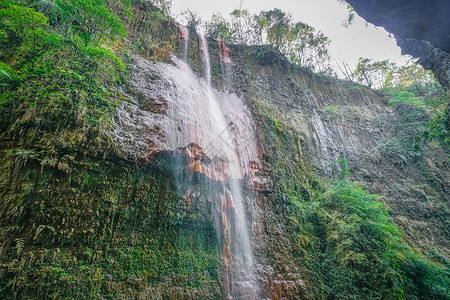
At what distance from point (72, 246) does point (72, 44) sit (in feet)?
14.9

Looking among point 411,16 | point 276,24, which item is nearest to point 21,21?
point 411,16

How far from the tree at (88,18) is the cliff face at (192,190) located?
3.66 feet

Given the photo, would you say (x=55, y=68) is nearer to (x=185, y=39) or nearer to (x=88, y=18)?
(x=88, y=18)

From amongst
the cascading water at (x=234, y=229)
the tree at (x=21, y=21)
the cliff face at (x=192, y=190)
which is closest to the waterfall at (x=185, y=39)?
the cliff face at (x=192, y=190)

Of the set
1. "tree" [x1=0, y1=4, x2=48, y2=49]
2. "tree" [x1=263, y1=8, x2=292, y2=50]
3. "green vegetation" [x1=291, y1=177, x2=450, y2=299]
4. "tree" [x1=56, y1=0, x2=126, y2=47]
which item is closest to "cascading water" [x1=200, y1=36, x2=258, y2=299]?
"green vegetation" [x1=291, y1=177, x2=450, y2=299]

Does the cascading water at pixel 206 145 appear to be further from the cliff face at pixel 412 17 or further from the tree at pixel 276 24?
the tree at pixel 276 24

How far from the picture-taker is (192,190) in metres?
5.58

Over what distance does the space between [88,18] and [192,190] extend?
17.8ft

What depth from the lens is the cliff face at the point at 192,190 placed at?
136 inches

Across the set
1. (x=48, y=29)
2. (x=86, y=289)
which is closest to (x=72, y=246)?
(x=86, y=289)

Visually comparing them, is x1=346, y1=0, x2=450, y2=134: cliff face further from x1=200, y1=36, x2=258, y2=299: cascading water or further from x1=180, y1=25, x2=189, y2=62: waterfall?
x1=180, y1=25, x2=189, y2=62: waterfall

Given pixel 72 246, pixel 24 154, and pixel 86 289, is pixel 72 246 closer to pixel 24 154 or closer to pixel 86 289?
pixel 86 289

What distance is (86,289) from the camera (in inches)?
135

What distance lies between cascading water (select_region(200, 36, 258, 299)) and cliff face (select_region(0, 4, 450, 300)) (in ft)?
0.12
